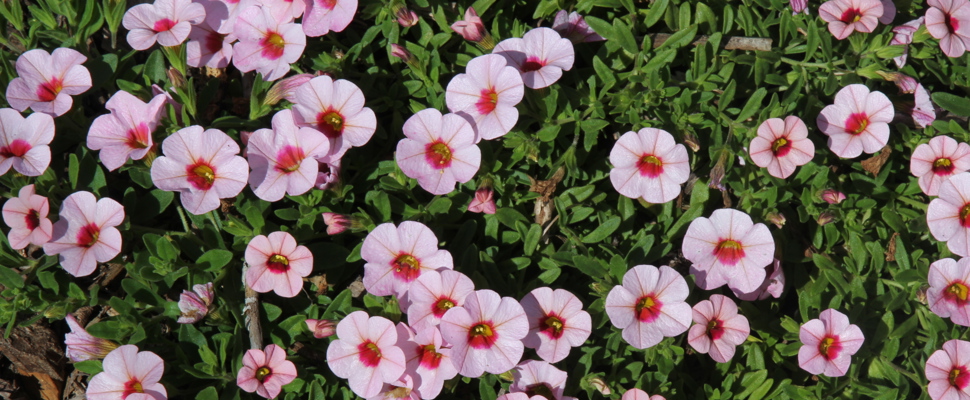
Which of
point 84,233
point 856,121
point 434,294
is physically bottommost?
point 434,294

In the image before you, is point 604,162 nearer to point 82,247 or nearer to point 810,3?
point 810,3

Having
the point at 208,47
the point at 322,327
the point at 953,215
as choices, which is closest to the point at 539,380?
the point at 322,327

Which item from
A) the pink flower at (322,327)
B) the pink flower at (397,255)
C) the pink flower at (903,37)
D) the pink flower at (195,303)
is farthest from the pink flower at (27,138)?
the pink flower at (903,37)

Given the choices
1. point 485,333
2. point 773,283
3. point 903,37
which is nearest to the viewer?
point 485,333

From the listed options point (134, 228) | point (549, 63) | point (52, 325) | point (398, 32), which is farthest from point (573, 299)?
point (52, 325)

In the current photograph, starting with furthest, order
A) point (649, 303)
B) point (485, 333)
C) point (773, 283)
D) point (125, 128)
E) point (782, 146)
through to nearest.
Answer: point (773, 283) < point (782, 146) < point (125, 128) < point (649, 303) < point (485, 333)

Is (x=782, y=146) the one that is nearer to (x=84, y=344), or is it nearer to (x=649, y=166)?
(x=649, y=166)

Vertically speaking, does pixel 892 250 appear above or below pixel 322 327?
below
